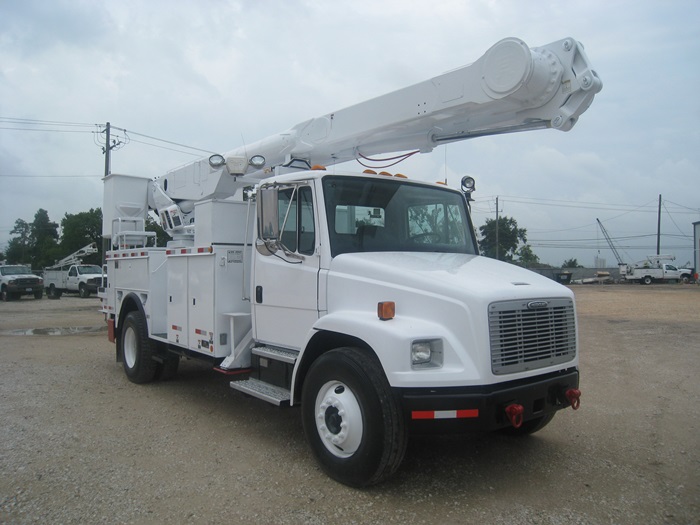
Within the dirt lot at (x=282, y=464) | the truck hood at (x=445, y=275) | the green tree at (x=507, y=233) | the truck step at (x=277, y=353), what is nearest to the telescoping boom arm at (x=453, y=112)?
the truck hood at (x=445, y=275)

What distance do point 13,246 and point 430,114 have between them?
92305mm

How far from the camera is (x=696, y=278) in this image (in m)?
45.9

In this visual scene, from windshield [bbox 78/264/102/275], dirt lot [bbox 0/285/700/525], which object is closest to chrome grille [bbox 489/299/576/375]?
dirt lot [bbox 0/285/700/525]

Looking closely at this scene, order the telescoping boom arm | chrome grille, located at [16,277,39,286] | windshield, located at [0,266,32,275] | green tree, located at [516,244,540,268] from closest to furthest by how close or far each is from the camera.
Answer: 1. the telescoping boom arm
2. chrome grille, located at [16,277,39,286]
3. windshield, located at [0,266,32,275]
4. green tree, located at [516,244,540,268]

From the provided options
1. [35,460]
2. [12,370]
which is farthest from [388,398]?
[12,370]

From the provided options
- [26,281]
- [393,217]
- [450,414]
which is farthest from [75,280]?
[450,414]

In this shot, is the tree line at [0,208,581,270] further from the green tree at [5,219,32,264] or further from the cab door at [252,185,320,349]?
the cab door at [252,185,320,349]

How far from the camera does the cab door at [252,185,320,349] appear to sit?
515 cm

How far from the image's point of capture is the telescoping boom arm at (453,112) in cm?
495

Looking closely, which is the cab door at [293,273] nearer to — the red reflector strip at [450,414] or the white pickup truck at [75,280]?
the red reflector strip at [450,414]

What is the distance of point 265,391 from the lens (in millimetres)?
5395

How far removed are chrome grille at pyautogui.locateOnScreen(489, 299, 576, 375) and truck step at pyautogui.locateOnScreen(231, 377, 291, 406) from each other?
2037 millimetres

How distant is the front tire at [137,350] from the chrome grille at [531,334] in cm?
550

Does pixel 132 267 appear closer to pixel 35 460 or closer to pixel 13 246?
pixel 35 460
